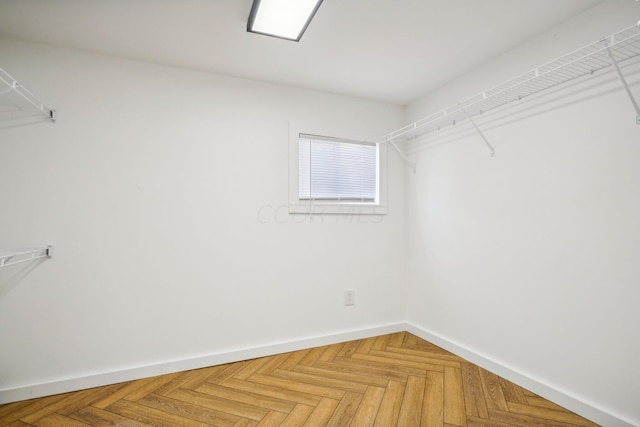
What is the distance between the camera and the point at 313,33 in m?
1.79

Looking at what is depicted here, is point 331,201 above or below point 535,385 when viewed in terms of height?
above

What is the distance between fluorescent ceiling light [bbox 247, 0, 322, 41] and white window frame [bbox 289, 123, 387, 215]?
2.64 feet

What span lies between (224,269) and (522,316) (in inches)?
78.5

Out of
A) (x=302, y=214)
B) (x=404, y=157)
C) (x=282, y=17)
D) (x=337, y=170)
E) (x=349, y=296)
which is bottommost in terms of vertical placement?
(x=349, y=296)

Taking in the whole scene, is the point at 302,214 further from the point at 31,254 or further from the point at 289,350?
the point at 31,254

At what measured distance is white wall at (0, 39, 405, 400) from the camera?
183cm

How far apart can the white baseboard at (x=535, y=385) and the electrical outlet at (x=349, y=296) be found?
69 centimetres

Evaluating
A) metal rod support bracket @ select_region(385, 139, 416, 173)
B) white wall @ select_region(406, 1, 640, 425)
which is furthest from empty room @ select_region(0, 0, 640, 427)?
metal rod support bracket @ select_region(385, 139, 416, 173)

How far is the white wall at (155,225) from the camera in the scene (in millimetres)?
1835

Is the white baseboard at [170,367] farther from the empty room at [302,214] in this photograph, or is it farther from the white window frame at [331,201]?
the white window frame at [331,201]

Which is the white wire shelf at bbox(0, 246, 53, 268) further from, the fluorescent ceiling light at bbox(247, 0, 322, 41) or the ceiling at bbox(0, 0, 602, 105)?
the fluorescent ceiling light at bbox(247, 0, 322, 41)

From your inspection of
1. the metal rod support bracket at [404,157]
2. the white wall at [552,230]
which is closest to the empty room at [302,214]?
the white wall at [552,230]

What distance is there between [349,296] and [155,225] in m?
1.62

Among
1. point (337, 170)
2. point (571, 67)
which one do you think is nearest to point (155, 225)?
point (337, 170)
